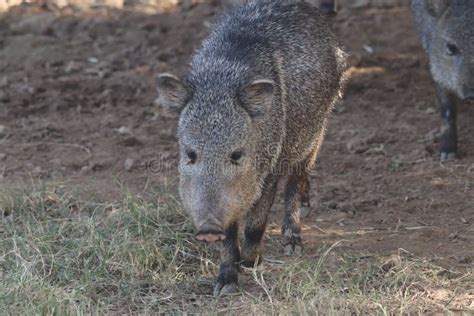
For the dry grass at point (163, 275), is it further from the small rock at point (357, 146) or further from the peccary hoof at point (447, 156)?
the peccary hoof at point (447, 156)

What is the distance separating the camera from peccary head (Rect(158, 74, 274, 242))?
4422 mm

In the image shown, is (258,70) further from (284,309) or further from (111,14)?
(111,14)

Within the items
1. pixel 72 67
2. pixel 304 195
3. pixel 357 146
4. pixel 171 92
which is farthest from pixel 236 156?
pixel 72 67

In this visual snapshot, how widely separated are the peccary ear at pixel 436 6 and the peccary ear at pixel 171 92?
2.86 m

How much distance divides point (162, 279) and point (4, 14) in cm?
506

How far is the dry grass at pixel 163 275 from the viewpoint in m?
4.41

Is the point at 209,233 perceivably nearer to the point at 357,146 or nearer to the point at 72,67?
the point at 357,146

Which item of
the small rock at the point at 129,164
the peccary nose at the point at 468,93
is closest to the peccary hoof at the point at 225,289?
the small rock at the point at 129,164

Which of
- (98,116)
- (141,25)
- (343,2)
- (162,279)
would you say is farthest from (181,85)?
(343,2)

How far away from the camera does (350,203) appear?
19.6ft

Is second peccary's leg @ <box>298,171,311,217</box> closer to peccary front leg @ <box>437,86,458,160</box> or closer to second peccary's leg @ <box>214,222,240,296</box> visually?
second peccary's leg @ <box>214,222,240,296</box>

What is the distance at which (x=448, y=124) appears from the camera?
697cm

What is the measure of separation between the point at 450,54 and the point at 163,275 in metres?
2.99

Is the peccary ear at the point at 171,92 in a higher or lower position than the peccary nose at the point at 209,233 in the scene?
higher
